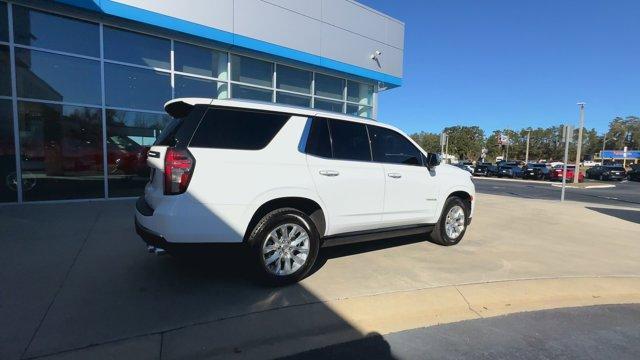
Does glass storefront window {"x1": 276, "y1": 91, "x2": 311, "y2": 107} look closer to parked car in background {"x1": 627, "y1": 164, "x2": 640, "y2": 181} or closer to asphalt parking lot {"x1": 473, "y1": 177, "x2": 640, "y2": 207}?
asphalt parking lot {"x1": 473, "y1": 177, "x2": 640, "y2": 207}

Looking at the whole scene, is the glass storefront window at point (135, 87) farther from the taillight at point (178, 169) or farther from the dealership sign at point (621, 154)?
the dealership sign at point (621, 154)

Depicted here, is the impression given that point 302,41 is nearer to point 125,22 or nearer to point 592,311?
point 125,22

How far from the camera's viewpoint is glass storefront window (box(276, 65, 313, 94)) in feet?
41.2

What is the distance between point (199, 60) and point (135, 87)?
1.97 meters

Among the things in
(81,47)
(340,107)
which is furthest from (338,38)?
(81,47)

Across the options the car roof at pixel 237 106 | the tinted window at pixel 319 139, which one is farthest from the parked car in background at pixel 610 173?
the tinted window at pixel 319 139

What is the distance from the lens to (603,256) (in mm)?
5941

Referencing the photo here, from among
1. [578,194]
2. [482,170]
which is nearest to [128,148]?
[578,194]

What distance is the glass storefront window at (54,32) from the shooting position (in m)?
8.48

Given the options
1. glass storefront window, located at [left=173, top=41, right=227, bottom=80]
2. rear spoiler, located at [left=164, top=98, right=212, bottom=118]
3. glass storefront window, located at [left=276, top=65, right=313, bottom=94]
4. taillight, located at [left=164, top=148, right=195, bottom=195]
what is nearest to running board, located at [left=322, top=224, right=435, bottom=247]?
taillight, located at [left=164, top=148, right=195, bottom=195]

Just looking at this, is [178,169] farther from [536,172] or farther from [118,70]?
[536,172]

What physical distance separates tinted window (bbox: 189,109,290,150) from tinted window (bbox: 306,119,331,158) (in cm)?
42

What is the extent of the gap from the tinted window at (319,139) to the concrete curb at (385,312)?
162 cm

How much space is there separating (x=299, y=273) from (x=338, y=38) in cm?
1077
